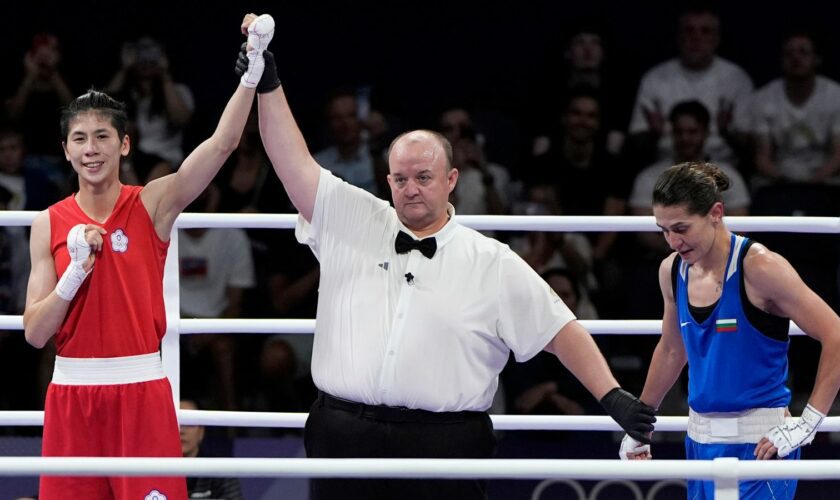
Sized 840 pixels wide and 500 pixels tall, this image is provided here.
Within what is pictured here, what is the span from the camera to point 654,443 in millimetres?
4609

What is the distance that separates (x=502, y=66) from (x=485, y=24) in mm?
252

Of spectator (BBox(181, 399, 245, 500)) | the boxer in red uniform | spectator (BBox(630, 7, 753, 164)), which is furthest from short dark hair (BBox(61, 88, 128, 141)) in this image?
spectator (BBox(630, 7, 753, 164))

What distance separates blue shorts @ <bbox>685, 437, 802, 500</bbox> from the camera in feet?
10.1

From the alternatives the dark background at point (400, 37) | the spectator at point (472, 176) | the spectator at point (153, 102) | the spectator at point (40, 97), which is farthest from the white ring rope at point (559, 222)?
the dark background at point (400, 37)

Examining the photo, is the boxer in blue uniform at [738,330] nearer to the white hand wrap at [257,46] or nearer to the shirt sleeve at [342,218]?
the shirt sleeve at [342,218]

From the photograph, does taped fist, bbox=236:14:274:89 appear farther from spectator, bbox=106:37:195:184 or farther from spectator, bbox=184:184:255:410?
spectator, bbox=106:37:195:184

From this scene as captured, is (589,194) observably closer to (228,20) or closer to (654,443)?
(654,443)

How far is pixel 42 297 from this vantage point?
3068 millimetres

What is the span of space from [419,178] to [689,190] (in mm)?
664

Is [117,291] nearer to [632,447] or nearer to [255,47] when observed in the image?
[255,47]

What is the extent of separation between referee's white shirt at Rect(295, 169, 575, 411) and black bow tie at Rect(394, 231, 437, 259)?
0.7 inches

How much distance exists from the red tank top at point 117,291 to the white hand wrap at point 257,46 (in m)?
0.43

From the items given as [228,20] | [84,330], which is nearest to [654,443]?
[84,330]

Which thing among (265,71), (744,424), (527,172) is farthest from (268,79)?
(527,172)
